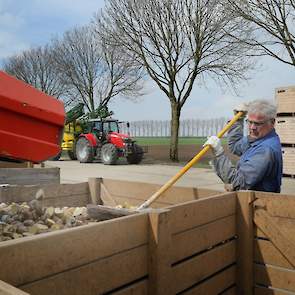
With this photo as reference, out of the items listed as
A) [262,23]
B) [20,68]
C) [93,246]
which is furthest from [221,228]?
[20,68]

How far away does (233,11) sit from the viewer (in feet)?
47.8

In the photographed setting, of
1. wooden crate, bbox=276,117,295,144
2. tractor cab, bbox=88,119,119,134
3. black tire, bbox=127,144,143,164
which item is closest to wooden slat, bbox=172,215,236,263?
wooden crate, bbox=276,117,295,144

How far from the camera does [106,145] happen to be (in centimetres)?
1830

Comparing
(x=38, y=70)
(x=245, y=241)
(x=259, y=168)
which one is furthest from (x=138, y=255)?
(x=38, y=70)

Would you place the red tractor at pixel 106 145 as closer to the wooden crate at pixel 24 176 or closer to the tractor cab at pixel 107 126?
the tractor cab at pixel 107 126

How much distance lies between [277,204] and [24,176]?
3.07 metres

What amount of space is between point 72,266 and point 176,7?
18.5 metres

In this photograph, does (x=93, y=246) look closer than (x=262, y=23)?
Yes

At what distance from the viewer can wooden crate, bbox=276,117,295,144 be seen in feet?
34.7

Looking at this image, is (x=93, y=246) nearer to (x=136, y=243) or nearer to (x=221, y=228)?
(x=136, y=243)

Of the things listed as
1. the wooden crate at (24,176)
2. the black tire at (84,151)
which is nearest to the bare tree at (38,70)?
the black tire at (84,151)

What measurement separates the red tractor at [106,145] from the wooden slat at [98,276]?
50.6ft

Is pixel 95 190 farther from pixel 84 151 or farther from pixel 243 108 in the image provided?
pixel 84 151

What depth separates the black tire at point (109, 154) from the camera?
698 inches
